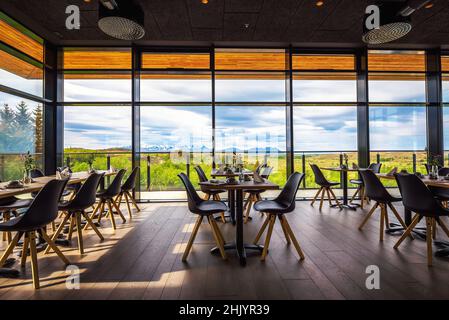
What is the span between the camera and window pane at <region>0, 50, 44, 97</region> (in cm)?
444

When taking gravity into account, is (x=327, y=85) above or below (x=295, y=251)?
above

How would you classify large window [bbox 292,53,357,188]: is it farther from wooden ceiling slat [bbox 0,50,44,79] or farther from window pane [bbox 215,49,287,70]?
wooden ceiling slat [bbox 0,50,44,79]

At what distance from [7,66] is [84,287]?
4695 millimetres

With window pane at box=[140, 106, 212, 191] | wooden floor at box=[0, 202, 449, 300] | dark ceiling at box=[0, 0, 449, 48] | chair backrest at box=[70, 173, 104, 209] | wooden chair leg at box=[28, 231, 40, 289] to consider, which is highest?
dark ceiling at box=[0, 0, 449, 48]

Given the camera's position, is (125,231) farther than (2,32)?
No

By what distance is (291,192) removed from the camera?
9.32ft

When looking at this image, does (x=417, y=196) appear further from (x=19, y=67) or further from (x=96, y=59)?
(x=19, y=67)

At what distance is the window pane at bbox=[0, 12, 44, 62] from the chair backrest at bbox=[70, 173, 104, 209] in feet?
12.4

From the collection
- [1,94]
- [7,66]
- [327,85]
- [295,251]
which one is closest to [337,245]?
[295,251]

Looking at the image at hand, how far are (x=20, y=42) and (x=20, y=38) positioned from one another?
0.08m

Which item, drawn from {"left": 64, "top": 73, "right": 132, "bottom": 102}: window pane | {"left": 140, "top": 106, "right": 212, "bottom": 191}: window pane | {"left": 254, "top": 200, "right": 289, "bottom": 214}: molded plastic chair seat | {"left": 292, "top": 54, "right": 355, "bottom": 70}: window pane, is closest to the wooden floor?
{"left": 254, "top": 200, "right": 289, "bottom": 214}: molded plastic chair seat

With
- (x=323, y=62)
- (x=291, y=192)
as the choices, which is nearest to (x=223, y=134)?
(x=323, y=62)

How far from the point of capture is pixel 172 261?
8.54 ft

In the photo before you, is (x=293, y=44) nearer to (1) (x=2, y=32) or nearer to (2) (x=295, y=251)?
(2) (x=295, y=251)
